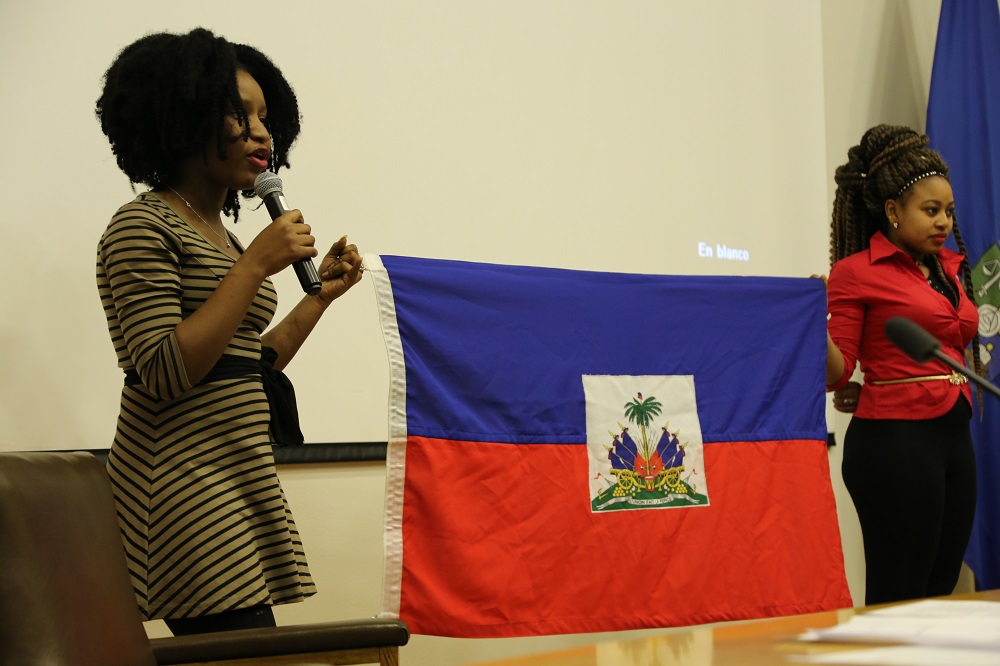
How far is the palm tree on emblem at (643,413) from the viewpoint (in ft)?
7.81

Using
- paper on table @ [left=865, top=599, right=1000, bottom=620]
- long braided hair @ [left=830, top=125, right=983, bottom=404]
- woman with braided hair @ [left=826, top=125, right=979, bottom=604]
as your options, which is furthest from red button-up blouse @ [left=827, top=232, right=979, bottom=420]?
paper on table @ [left=865, top=599, right=1000, bottom=620]

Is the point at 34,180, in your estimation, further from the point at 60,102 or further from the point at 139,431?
the point at 139,431

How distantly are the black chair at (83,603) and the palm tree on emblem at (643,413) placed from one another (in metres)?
0.96

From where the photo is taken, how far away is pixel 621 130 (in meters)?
3.24

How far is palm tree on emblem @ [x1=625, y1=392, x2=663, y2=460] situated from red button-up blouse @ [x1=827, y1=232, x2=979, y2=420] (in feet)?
2.03

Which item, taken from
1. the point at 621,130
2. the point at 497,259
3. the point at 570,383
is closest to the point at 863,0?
the point at 621,130

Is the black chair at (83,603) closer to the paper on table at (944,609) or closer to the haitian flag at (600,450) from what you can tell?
the haitian flag at (600,450)

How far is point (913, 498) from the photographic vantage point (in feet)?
8.48

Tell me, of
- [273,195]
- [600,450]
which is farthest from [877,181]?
[273,195]

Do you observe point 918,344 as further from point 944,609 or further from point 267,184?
point 267,184

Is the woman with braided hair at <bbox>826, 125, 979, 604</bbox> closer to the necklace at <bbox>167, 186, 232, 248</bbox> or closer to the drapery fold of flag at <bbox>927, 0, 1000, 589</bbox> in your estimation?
the drapery fold of flag at <bbox>927, 0, 1000, 589</bbox>

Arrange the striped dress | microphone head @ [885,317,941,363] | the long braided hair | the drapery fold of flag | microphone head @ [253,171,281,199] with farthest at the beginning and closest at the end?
the drapery fold of flag, the long braided hair, microphone head @ [253,171,281,199], the striped dress, microphone head @ [885,317,941,363]

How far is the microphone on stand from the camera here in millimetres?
1041

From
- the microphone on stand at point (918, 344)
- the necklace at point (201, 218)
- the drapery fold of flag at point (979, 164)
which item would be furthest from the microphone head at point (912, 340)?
the drapery fold of flag at point (979, 164)
